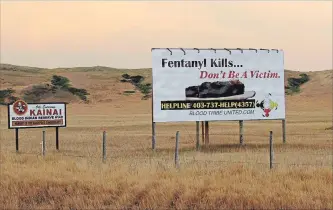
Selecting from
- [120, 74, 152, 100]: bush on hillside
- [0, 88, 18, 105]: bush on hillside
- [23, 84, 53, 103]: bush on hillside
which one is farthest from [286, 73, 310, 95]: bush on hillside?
[0, 88, 18, 105]: bush on hillside

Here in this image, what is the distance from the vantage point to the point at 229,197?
11.4 meters

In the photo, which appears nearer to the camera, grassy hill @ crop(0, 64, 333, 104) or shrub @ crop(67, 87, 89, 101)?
grassy hill @ crop(0, 64, 333, 104)

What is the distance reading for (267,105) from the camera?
28703 millimetres

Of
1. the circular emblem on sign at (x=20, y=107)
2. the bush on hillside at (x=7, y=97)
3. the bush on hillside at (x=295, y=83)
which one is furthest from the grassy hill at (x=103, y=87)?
the circular emblem on sign at (x=20, y=107)

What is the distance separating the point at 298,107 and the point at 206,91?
52.1 meters

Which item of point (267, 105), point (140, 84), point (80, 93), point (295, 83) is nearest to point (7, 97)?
point (80, 93)

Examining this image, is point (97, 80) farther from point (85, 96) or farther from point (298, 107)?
point (298, 107)

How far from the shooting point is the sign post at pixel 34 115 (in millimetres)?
26562

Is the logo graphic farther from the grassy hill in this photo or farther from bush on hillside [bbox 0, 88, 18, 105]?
bush on hillside [bbox 0, 88, 18, 105]

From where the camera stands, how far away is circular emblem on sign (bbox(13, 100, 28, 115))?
86.9ft

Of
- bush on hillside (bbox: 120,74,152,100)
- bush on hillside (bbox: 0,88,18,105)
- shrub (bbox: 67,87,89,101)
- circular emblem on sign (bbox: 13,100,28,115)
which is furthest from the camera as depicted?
bush on hillside (bbox: 120,74,152,100)

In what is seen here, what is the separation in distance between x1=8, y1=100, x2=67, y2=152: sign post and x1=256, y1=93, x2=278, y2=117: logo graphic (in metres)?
9.25

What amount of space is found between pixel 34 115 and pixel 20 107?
705 millimetres

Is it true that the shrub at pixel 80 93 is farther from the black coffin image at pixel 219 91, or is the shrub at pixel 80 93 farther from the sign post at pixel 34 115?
the black coffin image at pixel 219 91
